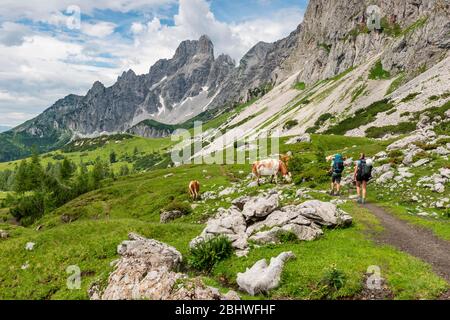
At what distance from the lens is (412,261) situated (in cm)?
1733

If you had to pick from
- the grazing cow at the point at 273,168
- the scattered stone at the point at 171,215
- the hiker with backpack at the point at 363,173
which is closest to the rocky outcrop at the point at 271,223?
the hiker with backpack at the point at 363,173

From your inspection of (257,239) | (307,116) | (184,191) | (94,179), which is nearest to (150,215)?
(184,191)

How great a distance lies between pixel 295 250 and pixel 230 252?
358 cm

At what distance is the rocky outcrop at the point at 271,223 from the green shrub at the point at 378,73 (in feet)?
518

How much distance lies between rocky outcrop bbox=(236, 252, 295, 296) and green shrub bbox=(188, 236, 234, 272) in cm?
291

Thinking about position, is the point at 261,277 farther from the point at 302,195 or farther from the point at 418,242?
the point at 302,195

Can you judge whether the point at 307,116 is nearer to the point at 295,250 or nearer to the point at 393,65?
the point at 393,65

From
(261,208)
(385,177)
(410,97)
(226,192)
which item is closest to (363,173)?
(385,177)

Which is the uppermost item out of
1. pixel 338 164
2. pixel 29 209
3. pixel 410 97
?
pixel 410 97

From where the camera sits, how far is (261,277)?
1648 centimetres

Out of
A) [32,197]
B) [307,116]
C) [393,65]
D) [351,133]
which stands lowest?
[32,197]

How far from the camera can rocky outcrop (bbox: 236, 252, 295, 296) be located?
53.2 ft

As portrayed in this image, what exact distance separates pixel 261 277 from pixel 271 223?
7574 millimetres
